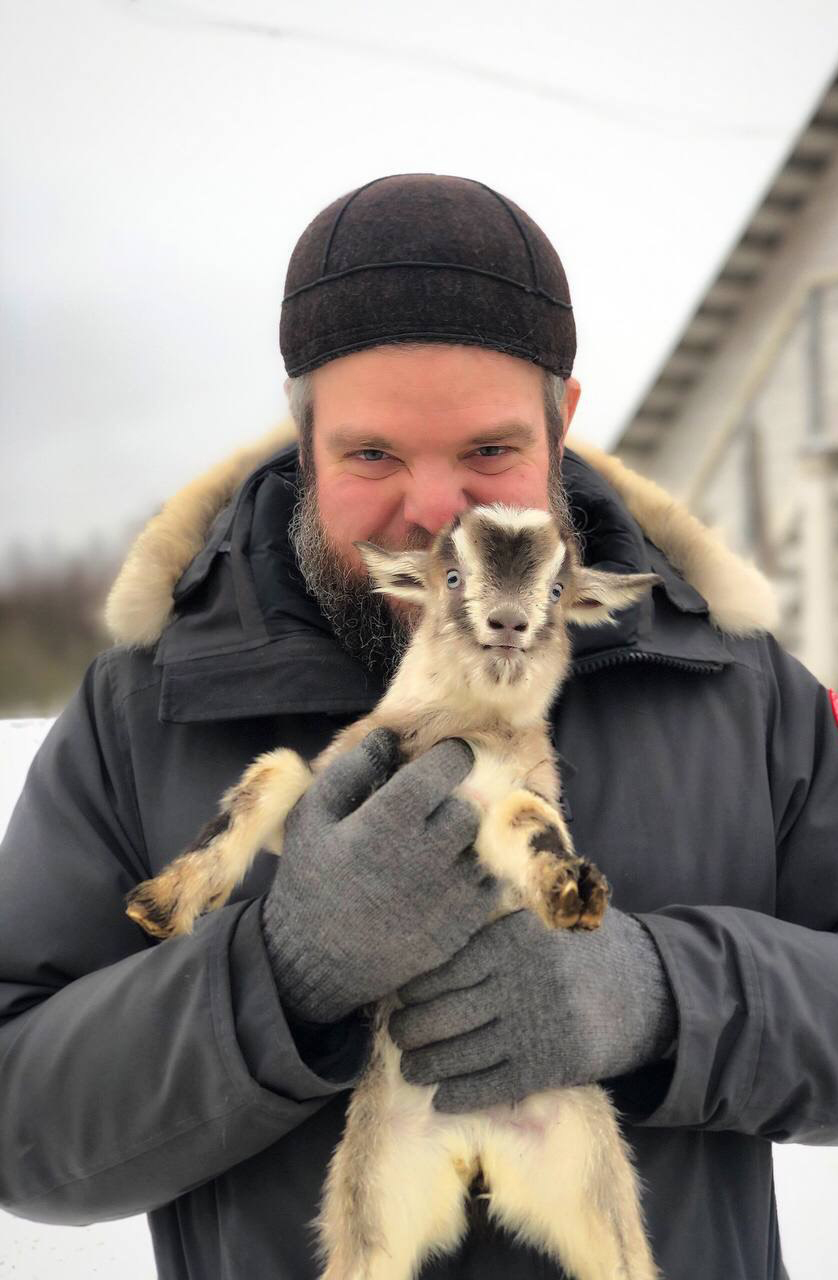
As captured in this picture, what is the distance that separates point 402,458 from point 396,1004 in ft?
2.74

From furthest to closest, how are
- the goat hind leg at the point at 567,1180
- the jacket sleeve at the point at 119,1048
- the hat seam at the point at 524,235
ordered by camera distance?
the hat seam at the point at 524,235
the goat hind leg at the point at 567,1180
the jacket sleeve at the point at 119,1048

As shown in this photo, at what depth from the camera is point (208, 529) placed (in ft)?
7.54

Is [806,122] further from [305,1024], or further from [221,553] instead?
[305,1024]

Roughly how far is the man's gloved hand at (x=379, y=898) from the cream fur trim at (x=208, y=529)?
23.3 inches

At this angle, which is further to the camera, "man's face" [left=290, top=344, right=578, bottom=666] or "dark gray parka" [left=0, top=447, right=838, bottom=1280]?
"man's face" [left=290, top=344, right=578, bottom=666]

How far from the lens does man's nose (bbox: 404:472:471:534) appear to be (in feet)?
6.57

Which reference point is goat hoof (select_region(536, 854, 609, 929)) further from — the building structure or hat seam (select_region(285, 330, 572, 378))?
the building structure

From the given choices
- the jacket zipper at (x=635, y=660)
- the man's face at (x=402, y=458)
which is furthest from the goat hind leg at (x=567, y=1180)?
the man's face at (x=402, y=458)

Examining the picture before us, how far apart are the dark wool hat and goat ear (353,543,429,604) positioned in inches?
13.0

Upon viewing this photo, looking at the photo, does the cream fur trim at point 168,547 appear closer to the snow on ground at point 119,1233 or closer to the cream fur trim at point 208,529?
the cream fur trim at point 208,529

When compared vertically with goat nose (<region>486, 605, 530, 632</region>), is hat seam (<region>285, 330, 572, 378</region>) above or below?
above

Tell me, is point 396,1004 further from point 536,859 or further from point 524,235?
point 524,235

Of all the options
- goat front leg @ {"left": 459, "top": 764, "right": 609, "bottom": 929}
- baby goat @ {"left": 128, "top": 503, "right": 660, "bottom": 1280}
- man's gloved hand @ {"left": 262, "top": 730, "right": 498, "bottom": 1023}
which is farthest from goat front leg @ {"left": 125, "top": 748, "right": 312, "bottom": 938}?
goat front leg @ {"left": 459, "top": 764, "right": 609, "bottom": 929}

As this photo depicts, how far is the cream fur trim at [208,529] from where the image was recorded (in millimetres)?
2115
